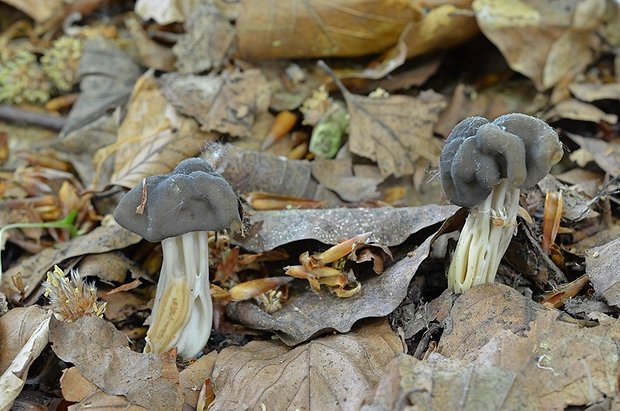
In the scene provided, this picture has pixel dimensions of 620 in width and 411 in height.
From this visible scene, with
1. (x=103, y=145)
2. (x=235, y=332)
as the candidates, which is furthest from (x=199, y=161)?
(x=103, y=145)

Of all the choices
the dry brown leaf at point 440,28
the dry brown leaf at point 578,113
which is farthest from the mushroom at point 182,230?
the dry brown leaf at point 578,113

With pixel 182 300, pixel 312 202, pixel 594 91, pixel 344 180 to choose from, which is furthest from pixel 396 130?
pixel 182 300

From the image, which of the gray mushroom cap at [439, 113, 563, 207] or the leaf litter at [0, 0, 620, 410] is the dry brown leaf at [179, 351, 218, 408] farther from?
the gray mushroom cap at [439, 113, 563, 207]

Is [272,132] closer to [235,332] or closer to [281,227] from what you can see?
[281,227]

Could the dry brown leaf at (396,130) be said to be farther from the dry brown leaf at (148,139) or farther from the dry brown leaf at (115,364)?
the dry brown leaf at (115,364)

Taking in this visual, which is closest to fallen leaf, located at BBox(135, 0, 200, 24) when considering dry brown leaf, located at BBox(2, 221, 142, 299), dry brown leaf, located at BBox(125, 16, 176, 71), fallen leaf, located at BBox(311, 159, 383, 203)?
dry brown leaf, located at BBox(125, 16, 176, 71)
